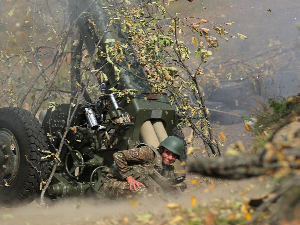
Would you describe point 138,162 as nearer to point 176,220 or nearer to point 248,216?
point 176,220

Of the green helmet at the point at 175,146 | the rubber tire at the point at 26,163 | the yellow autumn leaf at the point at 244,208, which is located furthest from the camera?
the rubber tire at the point at 26,163

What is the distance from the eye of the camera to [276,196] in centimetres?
188

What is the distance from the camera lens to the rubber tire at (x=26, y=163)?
4.41 meters

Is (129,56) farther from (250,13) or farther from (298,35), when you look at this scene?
(250,13)

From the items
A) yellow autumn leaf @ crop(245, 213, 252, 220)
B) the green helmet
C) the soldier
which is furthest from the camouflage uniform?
yellow autumn leaf @ crop(245, 213, 252, 220)

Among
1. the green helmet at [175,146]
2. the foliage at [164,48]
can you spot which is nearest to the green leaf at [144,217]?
the green helmet at [175,146]

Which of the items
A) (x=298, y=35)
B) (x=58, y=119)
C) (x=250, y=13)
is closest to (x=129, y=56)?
(x=58, y=119)

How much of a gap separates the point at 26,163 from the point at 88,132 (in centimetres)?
108

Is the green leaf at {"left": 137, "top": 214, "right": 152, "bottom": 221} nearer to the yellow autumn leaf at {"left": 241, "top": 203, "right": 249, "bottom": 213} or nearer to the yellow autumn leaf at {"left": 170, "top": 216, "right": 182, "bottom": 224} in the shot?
the yellow autumn leaf at {"left": 170, "top": 216, "right": 182, "bottom": 224}

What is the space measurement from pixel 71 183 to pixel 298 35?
19.1 metres

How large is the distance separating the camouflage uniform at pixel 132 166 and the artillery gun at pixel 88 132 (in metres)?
0.37

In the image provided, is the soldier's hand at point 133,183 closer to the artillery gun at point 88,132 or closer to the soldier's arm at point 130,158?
the soldier's arm at point 130,158

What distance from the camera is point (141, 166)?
166 inches

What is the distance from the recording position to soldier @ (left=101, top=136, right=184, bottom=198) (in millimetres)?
4074
